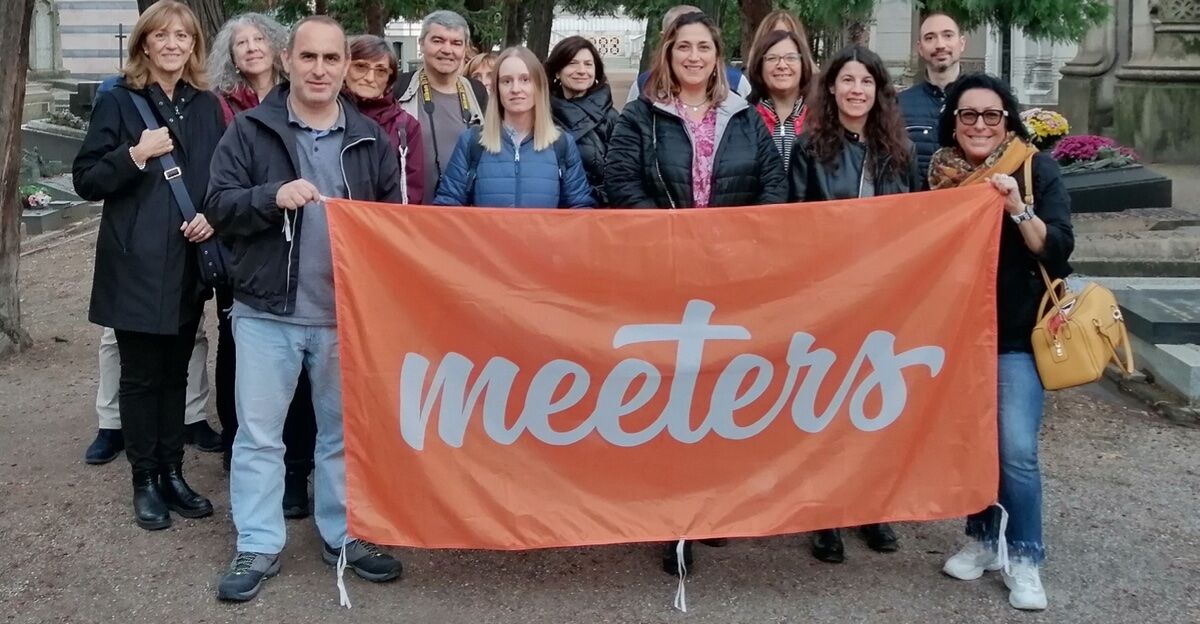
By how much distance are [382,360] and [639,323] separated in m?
0.87

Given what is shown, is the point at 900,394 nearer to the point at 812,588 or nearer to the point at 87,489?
the point at 812,588

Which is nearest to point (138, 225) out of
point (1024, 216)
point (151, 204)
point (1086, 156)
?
point (151, 204)

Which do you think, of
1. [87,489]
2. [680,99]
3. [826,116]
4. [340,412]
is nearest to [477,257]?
[340,412]

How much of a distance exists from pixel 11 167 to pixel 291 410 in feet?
12.1

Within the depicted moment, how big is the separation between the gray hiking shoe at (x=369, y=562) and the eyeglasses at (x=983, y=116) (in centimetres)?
251

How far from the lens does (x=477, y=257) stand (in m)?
4.13

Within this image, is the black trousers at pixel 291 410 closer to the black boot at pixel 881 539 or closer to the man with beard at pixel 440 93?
the man with beard at pixel 440 93

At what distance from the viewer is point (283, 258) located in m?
4.13

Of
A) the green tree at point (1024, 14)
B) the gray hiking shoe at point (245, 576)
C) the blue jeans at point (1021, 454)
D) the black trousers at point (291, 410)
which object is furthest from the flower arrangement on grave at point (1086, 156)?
the gray hiking shoe at point (245, 576)

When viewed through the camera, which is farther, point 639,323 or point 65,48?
point 65,48

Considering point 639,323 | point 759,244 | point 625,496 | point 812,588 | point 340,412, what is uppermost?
point 759,244

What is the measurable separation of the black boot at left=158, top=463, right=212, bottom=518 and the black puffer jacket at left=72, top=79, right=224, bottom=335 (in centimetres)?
68

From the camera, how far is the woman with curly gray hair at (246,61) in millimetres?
5297

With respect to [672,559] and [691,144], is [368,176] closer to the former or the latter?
[691,144]
